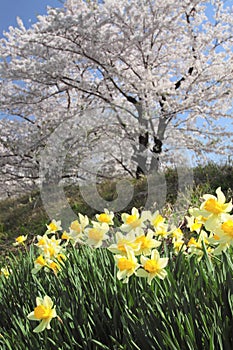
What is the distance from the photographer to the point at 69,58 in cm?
937

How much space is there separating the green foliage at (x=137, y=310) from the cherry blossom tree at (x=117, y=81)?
7.37 meters

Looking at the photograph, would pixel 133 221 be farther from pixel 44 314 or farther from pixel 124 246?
pixel 44 314

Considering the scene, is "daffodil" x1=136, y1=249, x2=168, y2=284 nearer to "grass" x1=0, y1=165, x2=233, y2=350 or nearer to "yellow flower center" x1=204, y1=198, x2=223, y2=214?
"grass" x1=0, y1=165, x2=233, y2=350

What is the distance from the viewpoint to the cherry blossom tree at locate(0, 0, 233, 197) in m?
8.63

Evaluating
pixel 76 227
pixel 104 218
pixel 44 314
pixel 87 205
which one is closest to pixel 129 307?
pixel 44 314

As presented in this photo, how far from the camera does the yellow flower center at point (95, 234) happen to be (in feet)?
5.16

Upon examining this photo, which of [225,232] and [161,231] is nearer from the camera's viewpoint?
[225,232]

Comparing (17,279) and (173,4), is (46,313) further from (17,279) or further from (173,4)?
(173,4)

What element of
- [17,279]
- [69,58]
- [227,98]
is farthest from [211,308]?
[227,98]

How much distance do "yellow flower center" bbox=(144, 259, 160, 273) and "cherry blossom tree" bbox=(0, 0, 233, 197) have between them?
7.60 meters

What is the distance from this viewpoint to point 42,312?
4.10 feet

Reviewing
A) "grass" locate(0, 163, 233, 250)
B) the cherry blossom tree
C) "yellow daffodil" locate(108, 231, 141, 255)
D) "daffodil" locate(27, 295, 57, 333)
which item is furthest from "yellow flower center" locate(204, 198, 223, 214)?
the cherry blossom tree

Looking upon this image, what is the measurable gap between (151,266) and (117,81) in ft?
31.1

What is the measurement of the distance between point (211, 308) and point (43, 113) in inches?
423
